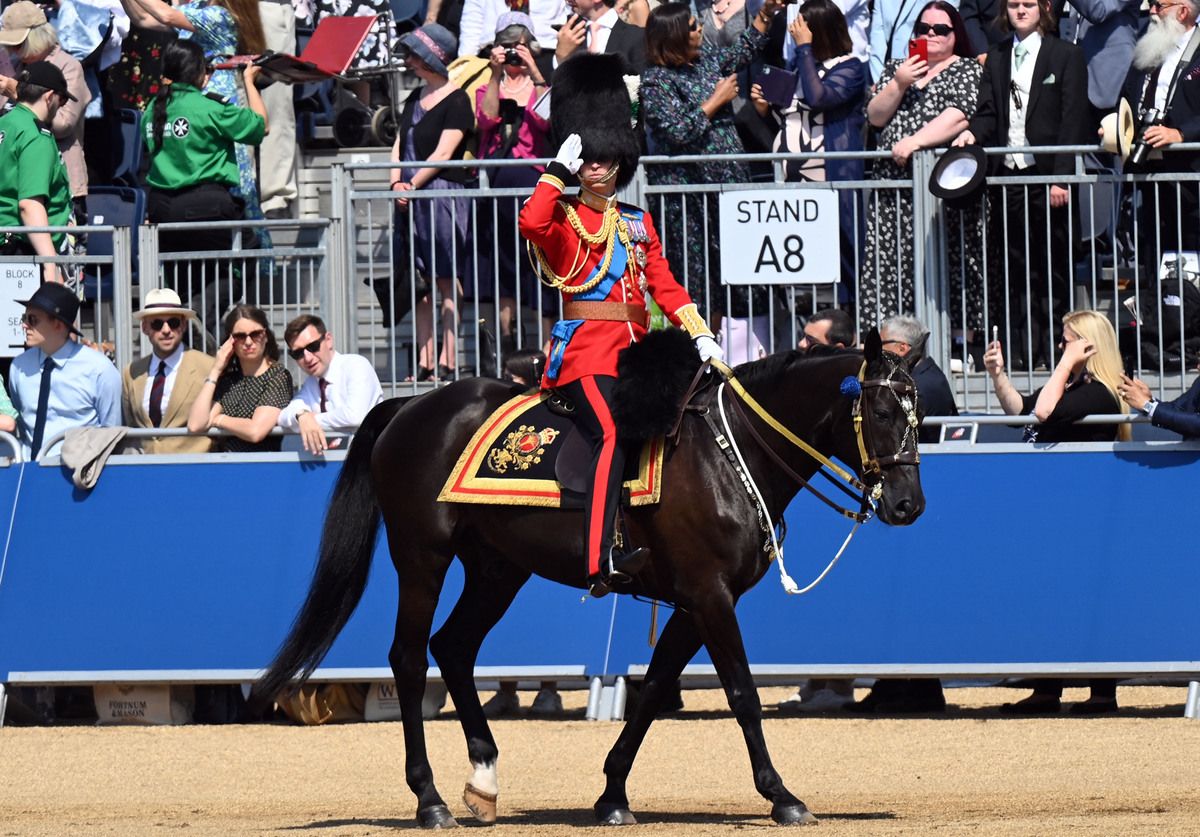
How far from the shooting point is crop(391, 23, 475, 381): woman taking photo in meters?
12.9

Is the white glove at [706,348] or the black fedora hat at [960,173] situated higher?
the black fedora hat at [960,173]

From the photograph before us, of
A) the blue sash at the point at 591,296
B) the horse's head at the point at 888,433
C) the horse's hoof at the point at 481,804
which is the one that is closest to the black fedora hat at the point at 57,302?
the blue sash at the point at 591,296

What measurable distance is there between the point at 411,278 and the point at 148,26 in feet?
13.5

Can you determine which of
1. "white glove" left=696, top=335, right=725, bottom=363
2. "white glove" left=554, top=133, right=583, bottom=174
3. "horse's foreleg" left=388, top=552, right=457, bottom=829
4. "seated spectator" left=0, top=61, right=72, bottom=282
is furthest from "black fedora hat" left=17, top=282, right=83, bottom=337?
"white glove" left=696, top=335, right=725, bottom=363

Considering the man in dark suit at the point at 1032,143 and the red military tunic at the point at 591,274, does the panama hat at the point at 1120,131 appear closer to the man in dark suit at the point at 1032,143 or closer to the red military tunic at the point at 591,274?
the man in dark suit at the point at 1032,143

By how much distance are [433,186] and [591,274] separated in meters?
4.65

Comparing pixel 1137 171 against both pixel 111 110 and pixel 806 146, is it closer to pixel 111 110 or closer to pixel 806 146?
pixel 806 146

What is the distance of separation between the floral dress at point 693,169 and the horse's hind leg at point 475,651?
3.36 meters

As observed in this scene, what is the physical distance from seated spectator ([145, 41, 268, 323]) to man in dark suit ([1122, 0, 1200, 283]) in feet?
18.6

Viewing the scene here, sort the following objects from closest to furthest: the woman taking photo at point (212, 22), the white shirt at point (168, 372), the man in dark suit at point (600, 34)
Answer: the white shirt at point (168, 372) < the man in dark suit at point (600, 34) < the woman taking photo at point (212, 22)

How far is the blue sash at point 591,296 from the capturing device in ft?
29.2

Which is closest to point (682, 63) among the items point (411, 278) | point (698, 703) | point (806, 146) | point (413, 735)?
point (806, 146)

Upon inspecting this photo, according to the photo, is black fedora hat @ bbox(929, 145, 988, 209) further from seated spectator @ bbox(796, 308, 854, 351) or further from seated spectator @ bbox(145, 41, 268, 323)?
seated spectator @ bbox(145, 41, 268, 323)

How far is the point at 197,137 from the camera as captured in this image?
1410 centimetres
